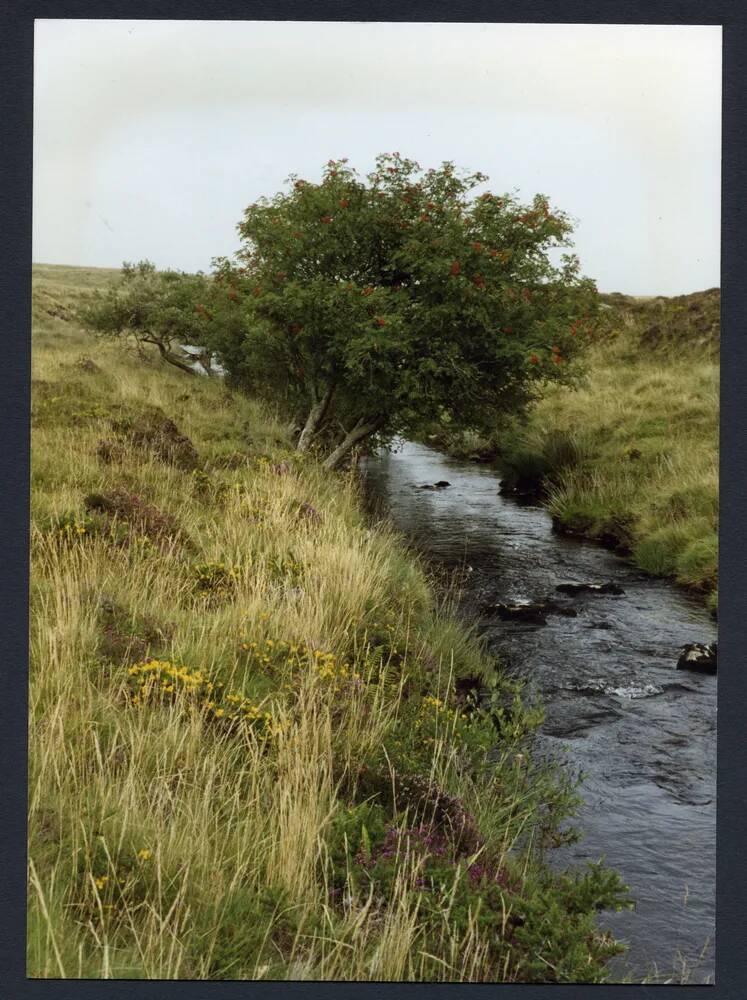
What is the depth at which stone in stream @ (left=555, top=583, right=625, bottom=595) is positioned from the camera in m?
10.7

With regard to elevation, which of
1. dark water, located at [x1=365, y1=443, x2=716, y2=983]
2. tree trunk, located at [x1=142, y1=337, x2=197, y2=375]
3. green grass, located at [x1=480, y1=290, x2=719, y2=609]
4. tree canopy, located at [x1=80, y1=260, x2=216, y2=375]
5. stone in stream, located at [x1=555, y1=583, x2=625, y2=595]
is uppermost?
tree canopy, located at [x1=80, y1=260, x2=216, y2=375]

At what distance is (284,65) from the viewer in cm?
641

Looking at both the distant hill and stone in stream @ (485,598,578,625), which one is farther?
the distant hill

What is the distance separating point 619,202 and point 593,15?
238cm

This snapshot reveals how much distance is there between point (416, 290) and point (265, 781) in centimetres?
938

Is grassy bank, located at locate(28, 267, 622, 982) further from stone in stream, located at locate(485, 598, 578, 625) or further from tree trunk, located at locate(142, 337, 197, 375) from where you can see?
tree trunk, located at locate(142, 337, 197, 375)

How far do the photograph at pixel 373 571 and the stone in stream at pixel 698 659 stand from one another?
0.17ft

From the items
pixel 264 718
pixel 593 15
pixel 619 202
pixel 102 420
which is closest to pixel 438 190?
pixel 619 202

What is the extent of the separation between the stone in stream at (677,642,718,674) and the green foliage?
4873 mm

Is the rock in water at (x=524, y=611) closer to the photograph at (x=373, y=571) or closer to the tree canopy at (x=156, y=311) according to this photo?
the photograph at (x=373, y=571)

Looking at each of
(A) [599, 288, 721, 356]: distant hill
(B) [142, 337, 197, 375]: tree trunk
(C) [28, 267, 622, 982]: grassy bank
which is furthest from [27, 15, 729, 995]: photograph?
(B) [142, 337, 197, 375]: tree trunk

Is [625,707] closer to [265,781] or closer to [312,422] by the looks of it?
[265,781]

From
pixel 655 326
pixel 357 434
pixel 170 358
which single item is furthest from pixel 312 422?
pixel 655 326

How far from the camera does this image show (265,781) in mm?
4484
